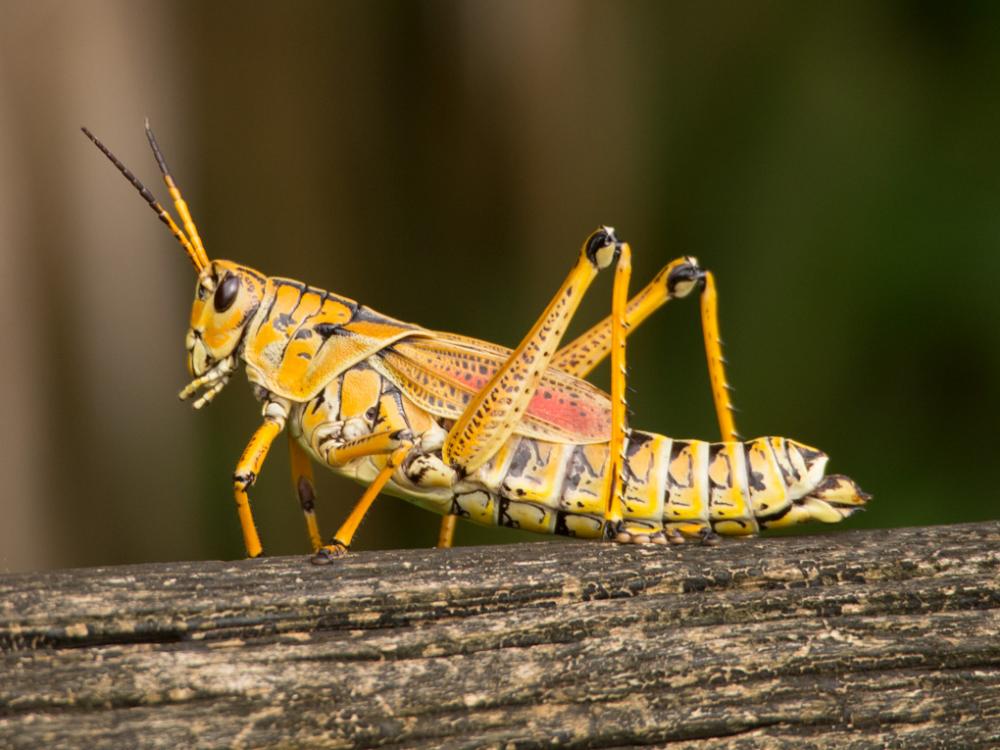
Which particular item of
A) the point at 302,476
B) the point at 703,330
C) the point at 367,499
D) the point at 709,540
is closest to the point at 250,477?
the point at 367,499

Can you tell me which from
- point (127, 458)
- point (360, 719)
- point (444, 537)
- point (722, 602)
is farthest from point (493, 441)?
point (127, 458)

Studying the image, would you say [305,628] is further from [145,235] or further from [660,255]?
[660,255]

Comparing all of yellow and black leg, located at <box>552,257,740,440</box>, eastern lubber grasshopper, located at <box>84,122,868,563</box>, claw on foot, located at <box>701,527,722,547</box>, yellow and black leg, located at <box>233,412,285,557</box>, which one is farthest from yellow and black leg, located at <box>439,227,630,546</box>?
claw on foot, located at <box>701,527,722,547</box>

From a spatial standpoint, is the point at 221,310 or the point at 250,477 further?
the point at 221,310

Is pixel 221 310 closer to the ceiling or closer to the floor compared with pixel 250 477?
closer to the ceiling

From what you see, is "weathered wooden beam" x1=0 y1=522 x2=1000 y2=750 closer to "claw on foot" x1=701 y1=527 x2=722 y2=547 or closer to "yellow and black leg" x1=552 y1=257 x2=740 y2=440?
"claw on foot" x1=701 y1=527 x2=722 y2=547

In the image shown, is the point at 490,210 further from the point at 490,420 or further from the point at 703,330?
the point at 490,420

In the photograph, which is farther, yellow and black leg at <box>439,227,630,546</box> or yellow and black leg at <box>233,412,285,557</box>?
yellow and black leg at <box>439,227,630,546</box>
